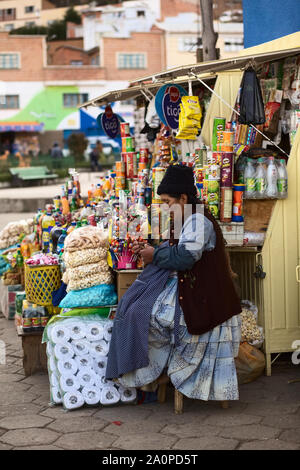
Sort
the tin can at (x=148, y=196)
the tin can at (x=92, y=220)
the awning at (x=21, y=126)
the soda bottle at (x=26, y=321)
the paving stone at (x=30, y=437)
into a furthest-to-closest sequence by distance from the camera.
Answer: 1. the awning at (x=21, y=126)
2. the tin can at (x=92, y=220)
3. the tin can at (x=148, y=196)
4. the soda bottle at (x=26, y=321)
5. the paving stone at (x=30, y=437)

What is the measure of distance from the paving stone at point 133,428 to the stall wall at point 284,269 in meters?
1.30

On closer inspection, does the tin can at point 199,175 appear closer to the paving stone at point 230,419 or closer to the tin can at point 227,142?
the tin can at point 227,142

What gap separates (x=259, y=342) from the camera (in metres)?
5.12

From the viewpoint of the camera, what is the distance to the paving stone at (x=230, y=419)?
419cm

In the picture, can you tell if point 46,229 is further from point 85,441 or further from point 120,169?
point 85,441

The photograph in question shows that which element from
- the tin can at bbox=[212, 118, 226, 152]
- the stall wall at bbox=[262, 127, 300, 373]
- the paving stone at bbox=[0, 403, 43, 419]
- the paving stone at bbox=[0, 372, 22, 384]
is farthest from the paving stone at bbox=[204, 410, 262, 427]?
the tin can at bbox=[212, 118, 226, 152]

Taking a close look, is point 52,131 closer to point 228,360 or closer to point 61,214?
point 61,214

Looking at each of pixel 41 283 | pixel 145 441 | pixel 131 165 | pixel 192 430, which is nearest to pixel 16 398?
pixel 41 283

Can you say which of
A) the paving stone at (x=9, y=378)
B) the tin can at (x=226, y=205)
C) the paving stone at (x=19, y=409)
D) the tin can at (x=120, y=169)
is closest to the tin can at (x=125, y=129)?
the tin can at (x=120, y=169)

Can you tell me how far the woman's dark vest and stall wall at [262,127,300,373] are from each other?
0.92 meters

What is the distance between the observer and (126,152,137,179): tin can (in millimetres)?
7074

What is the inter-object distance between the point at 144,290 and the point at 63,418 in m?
0.97

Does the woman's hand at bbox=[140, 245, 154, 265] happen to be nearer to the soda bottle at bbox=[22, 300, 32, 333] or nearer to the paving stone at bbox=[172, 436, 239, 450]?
the paving stone at bbox=[172, 436, 239, 450]
